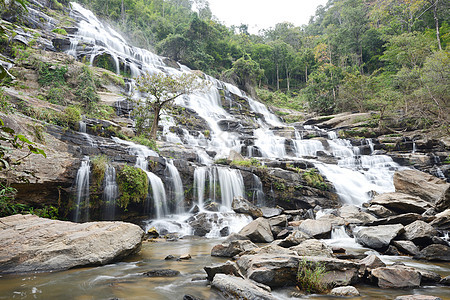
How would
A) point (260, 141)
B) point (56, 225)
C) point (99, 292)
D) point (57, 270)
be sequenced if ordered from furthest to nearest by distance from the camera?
point (260, 141)
point (56, 225)
point (57, 270)
point (99, 292)

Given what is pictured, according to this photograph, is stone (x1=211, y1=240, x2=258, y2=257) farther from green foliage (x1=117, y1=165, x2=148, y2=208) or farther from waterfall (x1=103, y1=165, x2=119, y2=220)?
waterfall (x1=103, y1=165, x2=119, y2=220)

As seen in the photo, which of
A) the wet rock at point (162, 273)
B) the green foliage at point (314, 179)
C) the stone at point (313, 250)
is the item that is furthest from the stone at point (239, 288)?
the green foliage at point (314, 179)

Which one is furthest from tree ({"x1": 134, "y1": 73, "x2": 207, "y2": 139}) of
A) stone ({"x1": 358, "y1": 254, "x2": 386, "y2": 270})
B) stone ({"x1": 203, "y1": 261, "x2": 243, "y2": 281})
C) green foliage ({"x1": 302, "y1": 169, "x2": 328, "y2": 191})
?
stone ({"x1": 358, "y1": 254, "x2": 386, "y2": 270})

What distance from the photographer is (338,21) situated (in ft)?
200

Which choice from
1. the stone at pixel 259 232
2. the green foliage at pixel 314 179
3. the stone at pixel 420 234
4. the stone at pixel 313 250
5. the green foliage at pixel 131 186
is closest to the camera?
the stone at pixel 313 250

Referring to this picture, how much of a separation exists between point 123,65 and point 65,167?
2128cm

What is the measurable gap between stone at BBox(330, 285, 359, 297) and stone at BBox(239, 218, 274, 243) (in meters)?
3.82

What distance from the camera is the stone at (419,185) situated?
12.3m

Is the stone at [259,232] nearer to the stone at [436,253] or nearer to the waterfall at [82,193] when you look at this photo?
the stone at [436,253]

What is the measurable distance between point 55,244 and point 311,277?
17.1ft

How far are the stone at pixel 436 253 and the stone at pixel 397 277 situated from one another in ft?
7.30

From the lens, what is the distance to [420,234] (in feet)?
22.3

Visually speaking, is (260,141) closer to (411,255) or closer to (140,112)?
(140,112)

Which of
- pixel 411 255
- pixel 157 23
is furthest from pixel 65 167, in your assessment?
pixel 157 23
